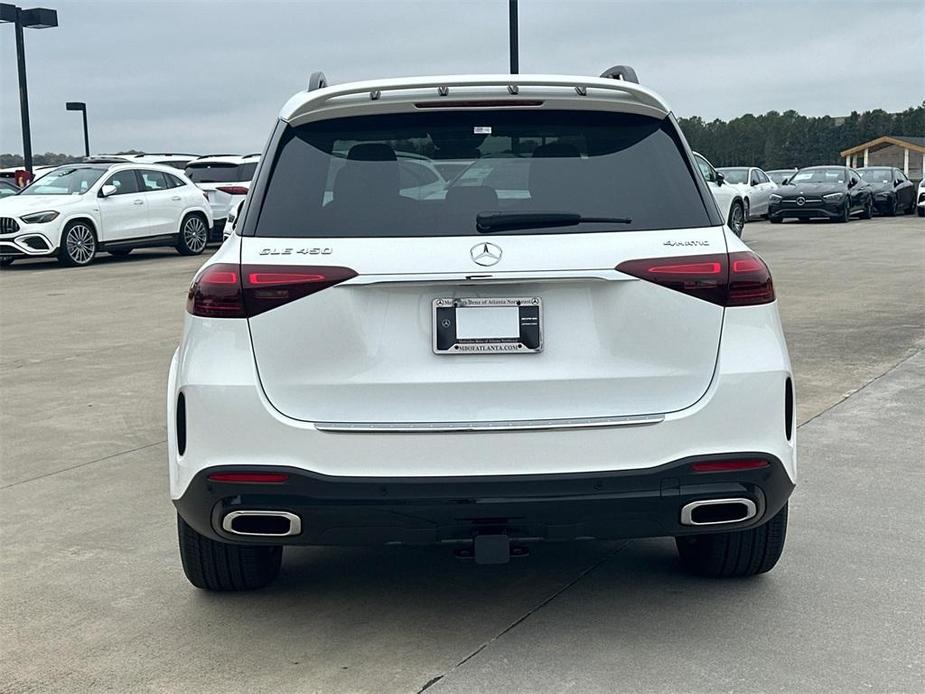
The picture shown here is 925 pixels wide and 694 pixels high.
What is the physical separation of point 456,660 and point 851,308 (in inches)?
388

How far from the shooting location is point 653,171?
12.0 feet

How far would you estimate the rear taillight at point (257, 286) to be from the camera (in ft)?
11.3

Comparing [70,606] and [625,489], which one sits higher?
[625,489]

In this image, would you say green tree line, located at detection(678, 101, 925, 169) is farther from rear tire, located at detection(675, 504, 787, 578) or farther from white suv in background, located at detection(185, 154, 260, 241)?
rear tire, located at detection(675, 504, 787, 578)

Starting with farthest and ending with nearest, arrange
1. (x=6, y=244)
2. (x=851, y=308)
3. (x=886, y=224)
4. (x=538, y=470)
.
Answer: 1. (x=886, y=224)
2. (x=6, y=244)
3. (x=851, y=308)
4. (x=538, y=470)

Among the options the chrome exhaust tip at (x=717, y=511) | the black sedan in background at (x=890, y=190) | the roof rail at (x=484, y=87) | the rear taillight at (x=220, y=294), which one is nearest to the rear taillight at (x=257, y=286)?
the rear taillight at (x=220, y=294)

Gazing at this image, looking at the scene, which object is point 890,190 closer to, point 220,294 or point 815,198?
point 815,198

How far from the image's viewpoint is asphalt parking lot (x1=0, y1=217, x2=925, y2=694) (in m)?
3.53

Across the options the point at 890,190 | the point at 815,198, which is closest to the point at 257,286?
the point at 815,198

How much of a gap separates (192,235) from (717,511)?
19.3m

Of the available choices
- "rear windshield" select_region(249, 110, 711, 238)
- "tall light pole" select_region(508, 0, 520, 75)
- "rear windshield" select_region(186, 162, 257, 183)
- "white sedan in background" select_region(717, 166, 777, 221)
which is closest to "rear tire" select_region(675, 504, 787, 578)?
"rear windshield" select_region(249, 110, 711, 238)

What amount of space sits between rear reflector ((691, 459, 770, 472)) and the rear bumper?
0.01 meters

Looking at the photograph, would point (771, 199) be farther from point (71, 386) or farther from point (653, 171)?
point (653, 171)

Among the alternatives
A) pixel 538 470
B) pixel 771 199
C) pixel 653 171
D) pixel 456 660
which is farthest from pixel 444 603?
pixel 771 199
